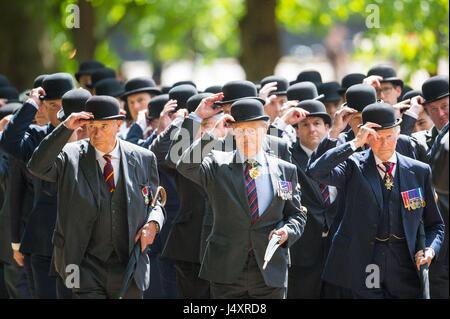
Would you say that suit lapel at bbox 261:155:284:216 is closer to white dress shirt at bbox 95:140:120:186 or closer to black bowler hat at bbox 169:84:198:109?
white dress shirt at bbox 95:140:120:186

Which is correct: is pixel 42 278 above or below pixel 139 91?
below

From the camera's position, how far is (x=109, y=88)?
1474cm

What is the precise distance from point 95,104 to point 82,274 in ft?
4.82

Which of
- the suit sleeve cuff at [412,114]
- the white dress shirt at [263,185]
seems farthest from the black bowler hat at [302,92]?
the white dress shirt at [263,185]

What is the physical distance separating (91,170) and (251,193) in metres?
1.40

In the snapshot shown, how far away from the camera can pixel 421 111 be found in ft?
41.4

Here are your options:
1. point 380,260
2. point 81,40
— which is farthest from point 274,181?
point 81,40

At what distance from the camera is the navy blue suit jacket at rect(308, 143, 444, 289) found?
10391 millimetres

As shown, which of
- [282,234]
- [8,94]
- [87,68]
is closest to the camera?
[282,234]

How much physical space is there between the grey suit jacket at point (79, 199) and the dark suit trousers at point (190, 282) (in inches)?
66.5

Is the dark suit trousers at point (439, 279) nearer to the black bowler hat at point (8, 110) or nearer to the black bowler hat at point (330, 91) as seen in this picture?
the black bowler hat at point (330, 91)

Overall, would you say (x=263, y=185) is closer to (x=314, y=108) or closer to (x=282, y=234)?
(x=282, y=234)

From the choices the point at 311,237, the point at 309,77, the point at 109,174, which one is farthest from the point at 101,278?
the point at 309,77
